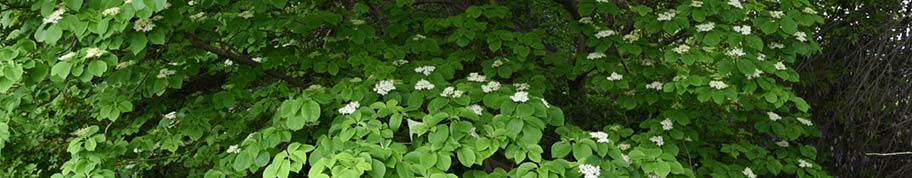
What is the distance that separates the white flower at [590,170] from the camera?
5.90 ft

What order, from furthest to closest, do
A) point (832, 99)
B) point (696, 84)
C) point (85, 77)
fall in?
point (832, 99) < point (696, 84) < point (85, 77)

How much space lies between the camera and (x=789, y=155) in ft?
10.1

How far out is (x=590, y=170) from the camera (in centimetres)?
181

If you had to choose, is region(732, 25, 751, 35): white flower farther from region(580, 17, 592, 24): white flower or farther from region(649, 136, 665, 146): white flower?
region(580, 17, 592, 24): white flower

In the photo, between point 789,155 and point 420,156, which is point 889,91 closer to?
point 789,155

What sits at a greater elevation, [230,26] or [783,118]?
[230,26]

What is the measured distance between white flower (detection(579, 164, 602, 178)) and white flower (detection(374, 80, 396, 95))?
64cm

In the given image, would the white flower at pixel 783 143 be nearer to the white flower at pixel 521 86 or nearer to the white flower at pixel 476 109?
the white flower at pixel 521 86

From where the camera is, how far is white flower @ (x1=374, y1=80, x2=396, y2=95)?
2.21 metres

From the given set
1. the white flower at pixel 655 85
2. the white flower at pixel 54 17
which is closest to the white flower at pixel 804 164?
the white flower at pixel 655 85

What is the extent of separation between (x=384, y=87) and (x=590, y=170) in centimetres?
68

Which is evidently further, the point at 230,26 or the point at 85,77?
the point at 230,26

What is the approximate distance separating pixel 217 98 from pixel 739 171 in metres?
1.85

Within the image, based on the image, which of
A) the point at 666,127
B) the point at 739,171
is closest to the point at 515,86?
the point at 666,127
